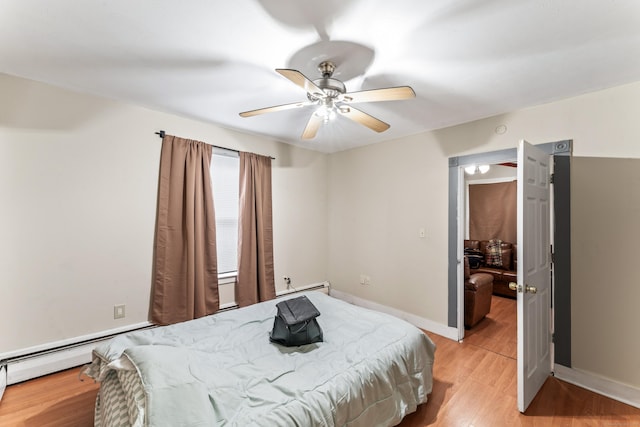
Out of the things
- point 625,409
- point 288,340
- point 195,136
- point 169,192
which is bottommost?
point 625,409

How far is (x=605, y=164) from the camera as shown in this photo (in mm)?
2215

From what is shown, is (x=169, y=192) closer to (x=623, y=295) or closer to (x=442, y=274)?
(x=442, y=274)

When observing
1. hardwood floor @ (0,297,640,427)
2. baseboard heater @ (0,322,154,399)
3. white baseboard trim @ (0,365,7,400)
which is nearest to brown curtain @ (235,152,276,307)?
baseboard heater @ (0,322,154,399)

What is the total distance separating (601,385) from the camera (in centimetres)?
219

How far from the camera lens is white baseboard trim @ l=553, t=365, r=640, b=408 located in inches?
81.4

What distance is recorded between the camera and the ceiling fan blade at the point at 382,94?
1.70m

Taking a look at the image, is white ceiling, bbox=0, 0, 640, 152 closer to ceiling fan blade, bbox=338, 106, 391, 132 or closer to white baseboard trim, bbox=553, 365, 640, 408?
ceiling fan blade, bbox=338, 106, 391, 132

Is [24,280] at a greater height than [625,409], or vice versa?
[24,280]

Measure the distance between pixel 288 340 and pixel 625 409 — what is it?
98.1 inches

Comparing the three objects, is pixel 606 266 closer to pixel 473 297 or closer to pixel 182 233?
pixel 473 297

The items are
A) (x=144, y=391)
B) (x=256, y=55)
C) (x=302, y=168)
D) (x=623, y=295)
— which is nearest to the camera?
(x=144, y=391)

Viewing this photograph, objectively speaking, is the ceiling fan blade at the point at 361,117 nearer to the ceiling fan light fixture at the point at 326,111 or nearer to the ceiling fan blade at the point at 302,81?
the ceiling fan light fixture at the point at 326,111

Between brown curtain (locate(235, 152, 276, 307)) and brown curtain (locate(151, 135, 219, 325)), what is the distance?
0.42 metres

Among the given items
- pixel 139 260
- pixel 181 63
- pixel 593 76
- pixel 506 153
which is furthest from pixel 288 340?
pixel 593 76
